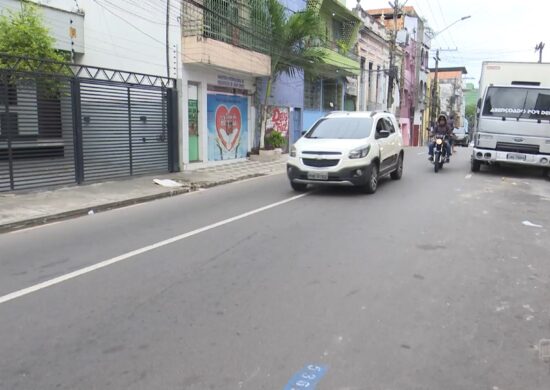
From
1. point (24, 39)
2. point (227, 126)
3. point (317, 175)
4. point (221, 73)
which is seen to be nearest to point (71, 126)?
point (24, 39)

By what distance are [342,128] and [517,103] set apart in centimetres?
671

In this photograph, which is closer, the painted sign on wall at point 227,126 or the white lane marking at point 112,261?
the white lane marking at point 112,261

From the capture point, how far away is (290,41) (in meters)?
20.7

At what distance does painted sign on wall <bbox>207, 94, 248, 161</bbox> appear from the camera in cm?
1911

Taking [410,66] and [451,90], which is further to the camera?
[451,90]

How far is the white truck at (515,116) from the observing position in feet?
49.7

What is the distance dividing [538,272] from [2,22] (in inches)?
507

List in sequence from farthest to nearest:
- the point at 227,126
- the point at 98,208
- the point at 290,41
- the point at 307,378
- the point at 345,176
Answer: the point at 290,41
the point at 227,126
the point at 345,176
the point at 98,208
the point at 307,378

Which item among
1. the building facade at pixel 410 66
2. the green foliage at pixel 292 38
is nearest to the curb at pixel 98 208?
the green foliage at pixel 292 38

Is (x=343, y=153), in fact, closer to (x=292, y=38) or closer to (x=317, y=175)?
(x=317, y=175)

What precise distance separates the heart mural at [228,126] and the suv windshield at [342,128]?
7705 millimetres

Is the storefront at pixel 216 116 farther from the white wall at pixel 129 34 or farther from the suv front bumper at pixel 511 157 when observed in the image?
the suv front bumper at pixel 511 157

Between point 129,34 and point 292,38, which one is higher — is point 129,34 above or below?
below

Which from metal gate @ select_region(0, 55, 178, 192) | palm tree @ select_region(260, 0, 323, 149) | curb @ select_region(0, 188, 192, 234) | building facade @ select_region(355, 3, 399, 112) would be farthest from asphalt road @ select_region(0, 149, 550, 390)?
building facade @ select_region(355, 3, 399, 112)
